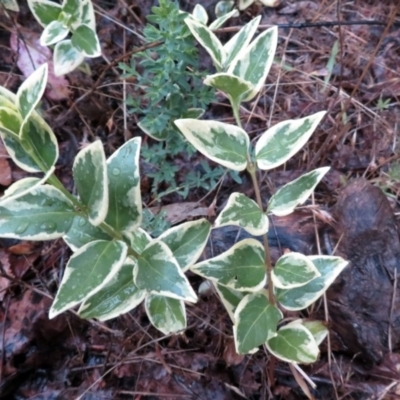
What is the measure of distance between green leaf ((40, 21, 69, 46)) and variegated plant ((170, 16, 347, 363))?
68 centimetres

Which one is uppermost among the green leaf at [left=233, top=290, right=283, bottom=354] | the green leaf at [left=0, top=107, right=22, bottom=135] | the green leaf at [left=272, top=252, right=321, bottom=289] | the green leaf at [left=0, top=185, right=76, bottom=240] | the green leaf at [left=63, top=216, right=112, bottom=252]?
the green leaf at [left=0, top=107, right=22, bottom=135]

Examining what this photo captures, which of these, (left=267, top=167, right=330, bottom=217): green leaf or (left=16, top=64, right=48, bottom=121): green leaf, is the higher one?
(left=16, top=64, right=48, bottom=121): green leaf

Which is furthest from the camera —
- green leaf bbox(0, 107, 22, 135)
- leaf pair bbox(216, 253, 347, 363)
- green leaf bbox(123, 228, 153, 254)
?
green leaf bbox(123, 228, 153, 254)

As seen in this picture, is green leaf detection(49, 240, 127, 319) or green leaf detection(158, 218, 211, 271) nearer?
green leaf detection(49, 240, 127, 319)

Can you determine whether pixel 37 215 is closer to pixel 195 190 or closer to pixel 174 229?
pixel 174 229

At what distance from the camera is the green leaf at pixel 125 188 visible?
1119mm

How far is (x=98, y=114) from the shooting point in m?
2.11

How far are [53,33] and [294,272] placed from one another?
3.98 feet

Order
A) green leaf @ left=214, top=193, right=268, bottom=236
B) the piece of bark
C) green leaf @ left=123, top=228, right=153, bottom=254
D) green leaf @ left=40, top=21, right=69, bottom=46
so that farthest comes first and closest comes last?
green leaf @ left=40, top=21, right=69, bottom=46, the piece of bark, green leaf @ left=123, top=228, right=153, bottom=254, green leaf @ left=214, top=193, right=268, bottom=236

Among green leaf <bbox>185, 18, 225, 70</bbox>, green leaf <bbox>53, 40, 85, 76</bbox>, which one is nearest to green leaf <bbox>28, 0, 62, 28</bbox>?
green leaf <bbox>53, 40, 85, 76</bbox>

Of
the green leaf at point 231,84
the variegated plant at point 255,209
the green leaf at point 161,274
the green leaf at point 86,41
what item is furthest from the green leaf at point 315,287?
Result: the green leaf at point 86,41

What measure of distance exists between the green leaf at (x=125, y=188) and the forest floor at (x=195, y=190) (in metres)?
0.61

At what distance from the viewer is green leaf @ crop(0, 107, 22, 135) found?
3.23 ft

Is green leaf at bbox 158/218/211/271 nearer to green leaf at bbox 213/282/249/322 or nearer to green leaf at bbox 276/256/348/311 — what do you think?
green leaf at bbox 213/282/249/322
